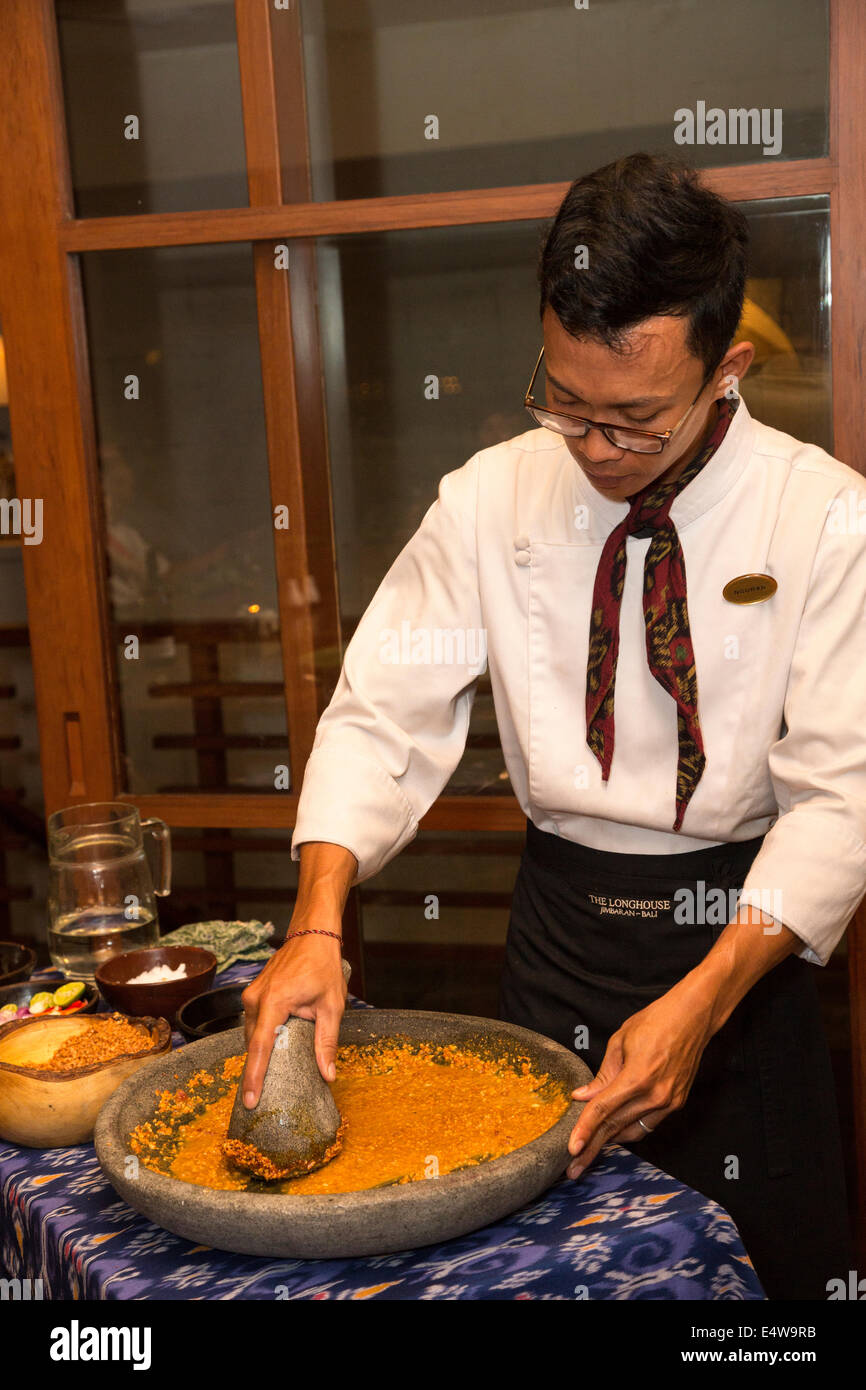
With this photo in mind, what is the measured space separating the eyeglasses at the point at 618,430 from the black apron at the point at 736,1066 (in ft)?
1.73

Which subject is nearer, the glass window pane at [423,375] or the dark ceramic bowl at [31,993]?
the dark ceramic bowl at [31,993]

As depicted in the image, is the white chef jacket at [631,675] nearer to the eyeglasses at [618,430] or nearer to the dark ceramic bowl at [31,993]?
the eyeglasses at [618,430]

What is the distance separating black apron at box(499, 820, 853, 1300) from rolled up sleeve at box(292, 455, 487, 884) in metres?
0.23

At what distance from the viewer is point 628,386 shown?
4.36 feet

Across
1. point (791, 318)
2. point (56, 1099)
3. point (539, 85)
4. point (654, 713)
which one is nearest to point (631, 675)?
point (654, 713)

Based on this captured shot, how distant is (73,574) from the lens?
8.30 ft

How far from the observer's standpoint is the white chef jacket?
1426mm

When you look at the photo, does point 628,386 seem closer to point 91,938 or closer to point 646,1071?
point 646,1071

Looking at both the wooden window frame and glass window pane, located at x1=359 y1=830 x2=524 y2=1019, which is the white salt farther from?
glass window pane, located at x1=359 y1=830 x2=524 y2=1019

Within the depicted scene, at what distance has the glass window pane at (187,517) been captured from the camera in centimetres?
248

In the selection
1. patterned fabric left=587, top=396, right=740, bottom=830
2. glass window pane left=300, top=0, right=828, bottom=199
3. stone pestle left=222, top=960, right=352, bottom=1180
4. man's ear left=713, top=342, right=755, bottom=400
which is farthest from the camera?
glass window pane left=300, top=0, right=828, bottom=199

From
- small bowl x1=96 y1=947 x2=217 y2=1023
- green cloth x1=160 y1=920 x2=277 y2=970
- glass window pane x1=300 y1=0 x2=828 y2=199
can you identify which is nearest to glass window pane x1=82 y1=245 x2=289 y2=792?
glass window pane x1=300 y1=0 x2=828 y2=199

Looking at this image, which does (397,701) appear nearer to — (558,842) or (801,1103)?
(558,842)

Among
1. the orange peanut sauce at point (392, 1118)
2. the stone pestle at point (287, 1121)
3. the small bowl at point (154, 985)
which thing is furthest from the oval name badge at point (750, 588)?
the small bowl at point (154, 985)
